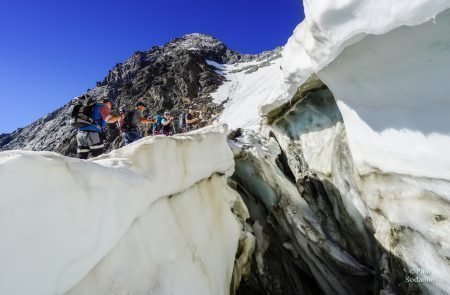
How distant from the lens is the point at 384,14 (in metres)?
3.02

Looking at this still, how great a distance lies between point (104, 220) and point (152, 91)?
1504 inches

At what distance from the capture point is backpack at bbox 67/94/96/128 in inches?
245

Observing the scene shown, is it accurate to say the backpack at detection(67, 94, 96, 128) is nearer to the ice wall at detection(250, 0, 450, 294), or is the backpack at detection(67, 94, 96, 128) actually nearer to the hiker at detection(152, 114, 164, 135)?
the ice wall at detection(250, 0, 450, 294)

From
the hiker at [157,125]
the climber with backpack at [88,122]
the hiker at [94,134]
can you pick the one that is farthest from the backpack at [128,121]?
the hiker at [157,125]

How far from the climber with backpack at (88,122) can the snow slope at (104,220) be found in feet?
8.01

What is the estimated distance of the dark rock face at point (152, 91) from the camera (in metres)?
34.2

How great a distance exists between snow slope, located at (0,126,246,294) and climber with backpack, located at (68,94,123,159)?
2.44 m

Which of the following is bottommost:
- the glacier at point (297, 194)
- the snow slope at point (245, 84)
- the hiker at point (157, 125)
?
the glacier at point (297, 194)

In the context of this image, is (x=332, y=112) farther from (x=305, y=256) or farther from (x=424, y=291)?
(x=424, y=291)

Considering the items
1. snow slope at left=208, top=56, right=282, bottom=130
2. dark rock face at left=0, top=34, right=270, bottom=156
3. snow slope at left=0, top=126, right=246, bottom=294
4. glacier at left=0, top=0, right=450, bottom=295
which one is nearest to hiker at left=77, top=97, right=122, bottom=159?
glacier at left=0, top=0, right=450, bottom=295

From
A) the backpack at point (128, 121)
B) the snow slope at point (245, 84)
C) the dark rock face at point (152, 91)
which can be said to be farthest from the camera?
the dark rock face at point (152, 91)

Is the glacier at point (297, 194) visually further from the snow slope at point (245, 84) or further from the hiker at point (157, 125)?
the snow slope at point (245, 84)

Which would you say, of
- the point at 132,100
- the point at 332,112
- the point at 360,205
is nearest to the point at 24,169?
the point at 360,205

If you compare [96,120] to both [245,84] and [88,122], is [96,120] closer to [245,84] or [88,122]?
[88,122]
